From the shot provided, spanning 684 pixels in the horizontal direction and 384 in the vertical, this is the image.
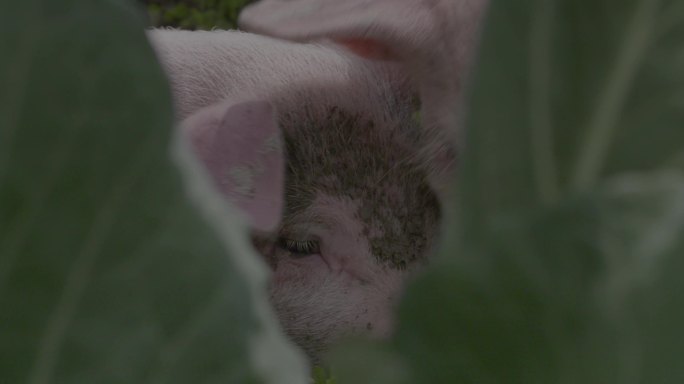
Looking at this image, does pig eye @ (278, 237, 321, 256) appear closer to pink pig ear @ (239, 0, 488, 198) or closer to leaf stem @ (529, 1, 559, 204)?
pink pig ear @ (239, 0, 488, 198)

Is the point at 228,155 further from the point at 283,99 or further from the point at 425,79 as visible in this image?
the point at 283,99

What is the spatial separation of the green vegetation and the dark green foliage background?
Result: 283 cm

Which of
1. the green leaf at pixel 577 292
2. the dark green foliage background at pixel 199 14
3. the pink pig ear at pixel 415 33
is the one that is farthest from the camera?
the dark green foliage background at pixel 199 14

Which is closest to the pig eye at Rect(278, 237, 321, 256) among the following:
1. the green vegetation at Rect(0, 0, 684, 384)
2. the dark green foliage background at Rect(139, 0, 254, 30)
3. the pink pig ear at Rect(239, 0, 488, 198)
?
the pink pig ear at Rect(239, 0, 488, 198)

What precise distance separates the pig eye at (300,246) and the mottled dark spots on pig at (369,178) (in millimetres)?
50

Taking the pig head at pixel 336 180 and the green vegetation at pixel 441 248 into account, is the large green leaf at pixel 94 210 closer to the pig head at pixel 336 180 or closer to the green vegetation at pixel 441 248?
the green vegetation at pixel 441 248

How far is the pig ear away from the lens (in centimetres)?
73

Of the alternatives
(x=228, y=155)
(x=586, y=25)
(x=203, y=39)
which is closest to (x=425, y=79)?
(x=228, y=155)

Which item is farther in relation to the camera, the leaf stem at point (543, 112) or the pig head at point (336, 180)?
the pig head at point (336, 180)

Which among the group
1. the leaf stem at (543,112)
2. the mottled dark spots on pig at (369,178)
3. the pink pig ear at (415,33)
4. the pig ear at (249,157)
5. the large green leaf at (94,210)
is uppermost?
the leaf stem at (543,112)

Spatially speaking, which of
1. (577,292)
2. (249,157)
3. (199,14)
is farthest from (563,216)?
(199,14)

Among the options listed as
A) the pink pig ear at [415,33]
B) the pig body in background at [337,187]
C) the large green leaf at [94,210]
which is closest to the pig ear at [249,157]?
the pink pig ear at [415,33]

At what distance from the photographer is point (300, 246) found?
148cm

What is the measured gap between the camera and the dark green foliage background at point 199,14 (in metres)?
3.11
